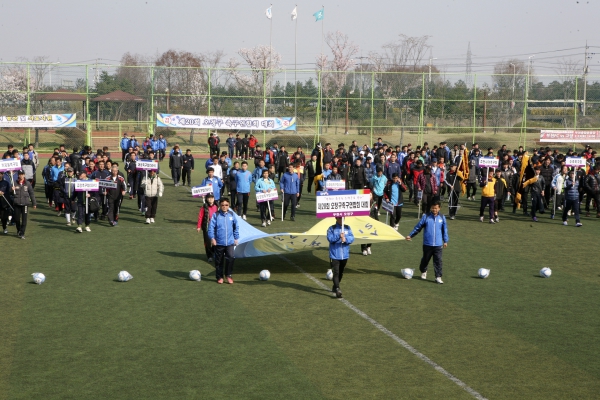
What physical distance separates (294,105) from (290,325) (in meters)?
35.5

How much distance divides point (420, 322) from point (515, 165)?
18.6 metres

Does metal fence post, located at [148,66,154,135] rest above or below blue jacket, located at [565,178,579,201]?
above

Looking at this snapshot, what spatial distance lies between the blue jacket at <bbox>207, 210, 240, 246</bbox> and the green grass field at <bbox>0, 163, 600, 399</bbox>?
96cm

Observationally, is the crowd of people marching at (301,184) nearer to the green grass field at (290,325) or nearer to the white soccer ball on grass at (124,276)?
the green grass field at (290,325)

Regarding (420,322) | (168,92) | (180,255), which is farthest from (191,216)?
(168,92)

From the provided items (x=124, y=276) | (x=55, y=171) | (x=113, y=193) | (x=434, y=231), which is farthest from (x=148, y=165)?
(x=434, y=231)

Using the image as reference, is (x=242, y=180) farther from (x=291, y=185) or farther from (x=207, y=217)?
(x=207, y=217)

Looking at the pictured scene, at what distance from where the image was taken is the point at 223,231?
1405cm

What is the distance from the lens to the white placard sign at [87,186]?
19766 mm

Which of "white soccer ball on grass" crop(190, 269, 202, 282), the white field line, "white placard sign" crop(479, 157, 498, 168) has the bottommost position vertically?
the white field line

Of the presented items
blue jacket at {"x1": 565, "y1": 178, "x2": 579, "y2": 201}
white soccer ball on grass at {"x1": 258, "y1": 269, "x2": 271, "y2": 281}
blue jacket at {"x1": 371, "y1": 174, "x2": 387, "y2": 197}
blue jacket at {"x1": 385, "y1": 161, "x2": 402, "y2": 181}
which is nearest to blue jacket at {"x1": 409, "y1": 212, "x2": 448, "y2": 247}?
white soccer ball on grass at {"x1": 258, "y1": 269, "x2": 271, "y2": 281}

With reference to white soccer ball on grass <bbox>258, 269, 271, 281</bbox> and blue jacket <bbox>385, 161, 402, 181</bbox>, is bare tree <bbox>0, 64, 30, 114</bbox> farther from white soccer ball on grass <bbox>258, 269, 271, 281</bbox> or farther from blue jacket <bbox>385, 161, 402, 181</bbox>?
white soccer ball on grass <bbox>258, 269, 271, 281</bbox>

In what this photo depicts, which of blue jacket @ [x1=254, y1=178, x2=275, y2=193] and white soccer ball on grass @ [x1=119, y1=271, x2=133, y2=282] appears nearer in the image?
white soccer ball on grass @ [x1=119, y1=271, x2=133, y2=282]

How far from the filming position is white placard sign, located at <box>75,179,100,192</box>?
19.8m
